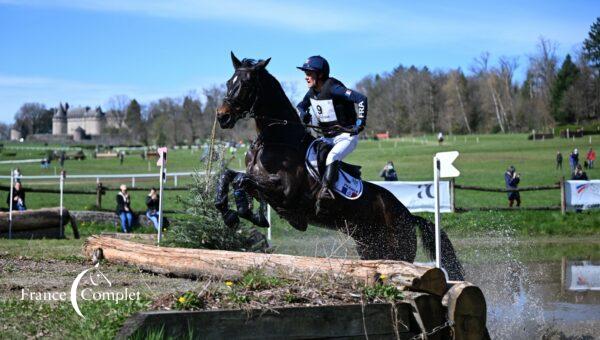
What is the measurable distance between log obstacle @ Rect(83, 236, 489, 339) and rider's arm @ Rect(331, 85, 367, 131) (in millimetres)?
1997

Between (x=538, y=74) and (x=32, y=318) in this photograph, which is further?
(x=538, y=74)

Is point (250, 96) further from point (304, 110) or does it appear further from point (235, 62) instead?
point (304, 110)

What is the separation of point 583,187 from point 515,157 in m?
34.3

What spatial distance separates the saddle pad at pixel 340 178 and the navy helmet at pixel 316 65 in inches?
33.7

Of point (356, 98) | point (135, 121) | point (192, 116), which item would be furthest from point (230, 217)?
point (135, 121)

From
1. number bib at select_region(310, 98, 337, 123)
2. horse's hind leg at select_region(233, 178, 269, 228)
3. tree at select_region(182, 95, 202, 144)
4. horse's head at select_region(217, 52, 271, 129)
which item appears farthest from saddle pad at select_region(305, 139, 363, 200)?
tree at select_region(182, 95, 202, 144)

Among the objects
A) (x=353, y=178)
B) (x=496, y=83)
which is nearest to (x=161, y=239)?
(x=353, y=178)

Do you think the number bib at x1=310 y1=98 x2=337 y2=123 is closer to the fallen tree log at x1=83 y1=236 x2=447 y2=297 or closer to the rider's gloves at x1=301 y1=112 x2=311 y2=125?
the rider's gloves at x1=301 y1=112 x2=311 y2=125

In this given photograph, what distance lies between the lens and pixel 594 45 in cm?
9719

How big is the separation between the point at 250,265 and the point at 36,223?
39.5 feet

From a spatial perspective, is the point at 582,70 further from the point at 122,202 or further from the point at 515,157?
the point at 122,202

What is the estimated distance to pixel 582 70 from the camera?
96500mm

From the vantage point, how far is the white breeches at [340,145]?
8664mm
